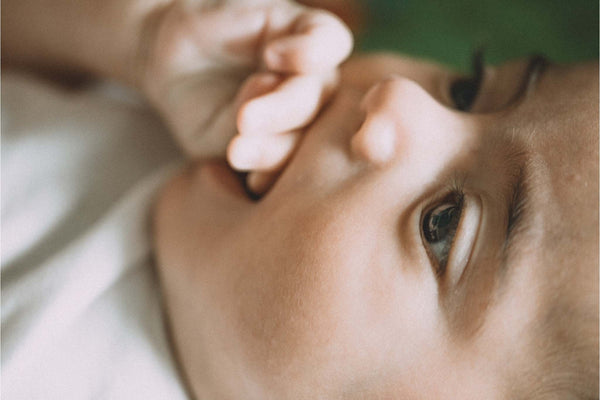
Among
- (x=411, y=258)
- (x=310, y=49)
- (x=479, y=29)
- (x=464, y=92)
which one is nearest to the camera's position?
(x=411, y=258)

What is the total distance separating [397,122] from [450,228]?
0.13m

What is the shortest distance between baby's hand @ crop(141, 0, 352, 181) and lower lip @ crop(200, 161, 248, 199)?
25mm

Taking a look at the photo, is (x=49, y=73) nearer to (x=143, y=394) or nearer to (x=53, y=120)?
(x=53, y=120)

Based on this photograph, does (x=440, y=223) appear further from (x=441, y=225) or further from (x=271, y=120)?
(x=271, y=120)

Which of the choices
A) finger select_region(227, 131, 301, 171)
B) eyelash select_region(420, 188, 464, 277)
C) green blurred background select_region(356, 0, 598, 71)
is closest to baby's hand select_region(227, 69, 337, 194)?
finger select_region(227, 131, 301, 171)

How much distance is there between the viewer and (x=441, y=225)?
61 centimetres

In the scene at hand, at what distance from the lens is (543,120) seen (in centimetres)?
63

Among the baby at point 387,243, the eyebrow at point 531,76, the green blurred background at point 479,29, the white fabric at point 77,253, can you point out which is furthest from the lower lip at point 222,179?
the green blurred background at point 479,29

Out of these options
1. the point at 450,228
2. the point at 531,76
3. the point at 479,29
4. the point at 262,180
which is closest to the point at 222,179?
the point at 262,180

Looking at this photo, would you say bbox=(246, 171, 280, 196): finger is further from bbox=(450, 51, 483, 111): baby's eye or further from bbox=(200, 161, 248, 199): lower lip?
bbox=(450, 51, 483, 111): baby's eye

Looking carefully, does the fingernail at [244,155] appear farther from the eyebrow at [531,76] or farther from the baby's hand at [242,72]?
the eyebrow at [531,76]

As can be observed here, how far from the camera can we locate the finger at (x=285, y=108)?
0.66m

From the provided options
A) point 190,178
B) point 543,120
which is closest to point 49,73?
point 190,178

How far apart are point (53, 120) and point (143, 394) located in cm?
43
